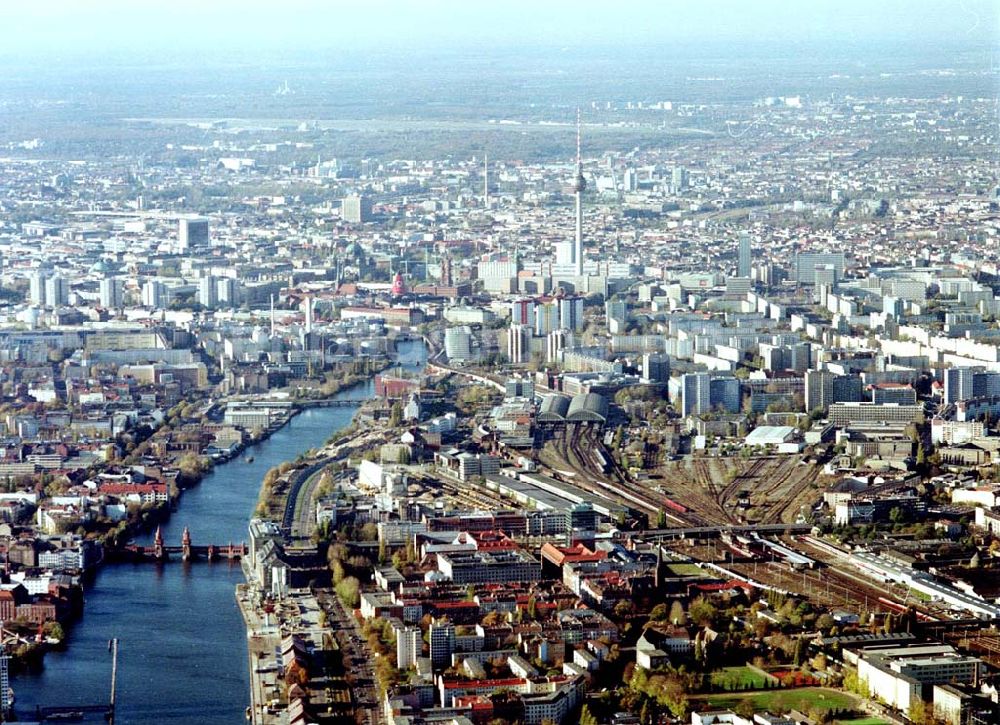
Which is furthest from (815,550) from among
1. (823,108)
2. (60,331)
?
(823,108)

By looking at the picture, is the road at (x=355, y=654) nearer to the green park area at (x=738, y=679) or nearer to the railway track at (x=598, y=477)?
the green park area at (x=738, y=679)

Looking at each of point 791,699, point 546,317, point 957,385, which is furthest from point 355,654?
point 546,317

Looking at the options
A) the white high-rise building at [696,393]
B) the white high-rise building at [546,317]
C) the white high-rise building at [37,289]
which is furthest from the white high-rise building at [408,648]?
the white high-rise building at [37,289]

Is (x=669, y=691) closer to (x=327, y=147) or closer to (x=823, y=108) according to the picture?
(x=823, y=108)

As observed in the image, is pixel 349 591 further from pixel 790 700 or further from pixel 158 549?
pixel 790 700

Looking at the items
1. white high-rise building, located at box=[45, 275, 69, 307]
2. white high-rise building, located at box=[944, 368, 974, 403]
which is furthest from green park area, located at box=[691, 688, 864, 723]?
white high-rise building, located at box=[45, 275, 69, 307]
